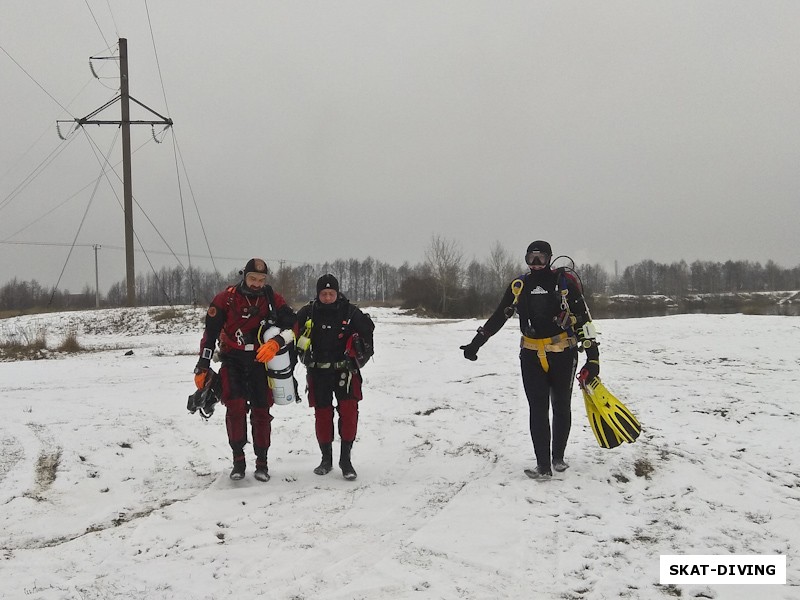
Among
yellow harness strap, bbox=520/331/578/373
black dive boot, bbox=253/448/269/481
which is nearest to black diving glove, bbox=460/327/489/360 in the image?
yellow harness strap, bbox=520/331/578/373

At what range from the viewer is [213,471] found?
5.33 m

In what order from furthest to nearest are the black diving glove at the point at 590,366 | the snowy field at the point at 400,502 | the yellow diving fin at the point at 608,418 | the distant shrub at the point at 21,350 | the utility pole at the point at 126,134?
the utility pole at the point at 126,134
the distant shrub at the point at 21,350
the yellow diving fin at the point at 608,418
the black diving glove at the point at 590,366
the snowy field at the point at 400,502

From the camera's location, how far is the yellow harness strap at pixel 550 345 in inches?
193

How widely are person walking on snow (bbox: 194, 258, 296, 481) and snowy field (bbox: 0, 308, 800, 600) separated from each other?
446 millimetres

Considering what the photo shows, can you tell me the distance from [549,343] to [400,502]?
202 centimetres

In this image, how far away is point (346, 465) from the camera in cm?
508

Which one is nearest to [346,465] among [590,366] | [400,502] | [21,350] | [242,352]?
[400,502]

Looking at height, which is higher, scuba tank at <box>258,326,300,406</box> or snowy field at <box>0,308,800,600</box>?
scuba tank at <box>258,326,300,406</box>

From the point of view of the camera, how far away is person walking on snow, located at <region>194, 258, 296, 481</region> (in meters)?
4.99

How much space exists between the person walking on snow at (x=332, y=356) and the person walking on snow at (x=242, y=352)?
0.91 ft

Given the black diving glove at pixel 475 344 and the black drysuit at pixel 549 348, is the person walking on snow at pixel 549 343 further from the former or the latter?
the black diving glove at pixel 475 344

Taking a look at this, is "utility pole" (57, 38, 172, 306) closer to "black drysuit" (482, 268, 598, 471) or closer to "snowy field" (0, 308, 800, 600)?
"snowy field" (0, 308, 800, 600)

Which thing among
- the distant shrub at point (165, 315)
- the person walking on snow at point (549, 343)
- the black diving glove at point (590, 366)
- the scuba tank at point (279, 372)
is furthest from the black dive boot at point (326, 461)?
the distant shrub at point (165, 315)

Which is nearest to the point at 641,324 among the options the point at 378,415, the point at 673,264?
the point at 378,415
